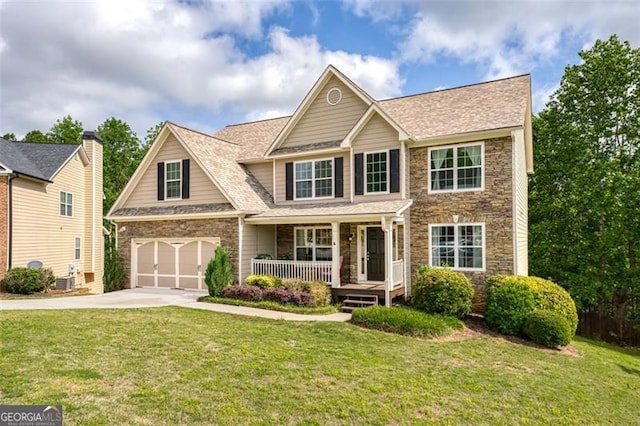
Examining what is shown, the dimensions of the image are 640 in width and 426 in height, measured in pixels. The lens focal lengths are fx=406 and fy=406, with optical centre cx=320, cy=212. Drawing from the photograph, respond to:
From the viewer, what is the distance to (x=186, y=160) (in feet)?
57.2

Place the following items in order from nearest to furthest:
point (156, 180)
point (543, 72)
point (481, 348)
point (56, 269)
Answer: point (481, 348), point (156, 180), point (543, 72), point (56, 269)

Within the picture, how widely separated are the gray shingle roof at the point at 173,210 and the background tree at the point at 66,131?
1126 inches

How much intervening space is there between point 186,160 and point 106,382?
1241cm

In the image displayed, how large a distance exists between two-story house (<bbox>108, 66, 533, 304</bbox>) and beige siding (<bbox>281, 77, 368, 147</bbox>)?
46 millimetres

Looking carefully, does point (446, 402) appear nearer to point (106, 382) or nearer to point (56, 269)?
point (106, 382)

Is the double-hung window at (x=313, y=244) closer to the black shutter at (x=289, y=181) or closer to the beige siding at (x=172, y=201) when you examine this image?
the black shutter at (x=289, y=181)


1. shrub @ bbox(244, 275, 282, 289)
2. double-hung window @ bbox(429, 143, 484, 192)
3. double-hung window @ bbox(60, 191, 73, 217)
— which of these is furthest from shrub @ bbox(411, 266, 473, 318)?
double-hung window @ bbox(60, 191, 73, 217)

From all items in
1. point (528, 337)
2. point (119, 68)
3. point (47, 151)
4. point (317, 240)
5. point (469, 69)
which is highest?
point (469, 69)

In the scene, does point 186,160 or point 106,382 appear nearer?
point 106,382

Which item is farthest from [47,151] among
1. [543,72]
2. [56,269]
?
[543,72]

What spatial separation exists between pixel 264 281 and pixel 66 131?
3737 centimetres

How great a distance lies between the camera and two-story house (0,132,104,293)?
17.9 metres

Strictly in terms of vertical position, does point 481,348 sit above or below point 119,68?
below

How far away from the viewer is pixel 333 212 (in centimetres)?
1486
